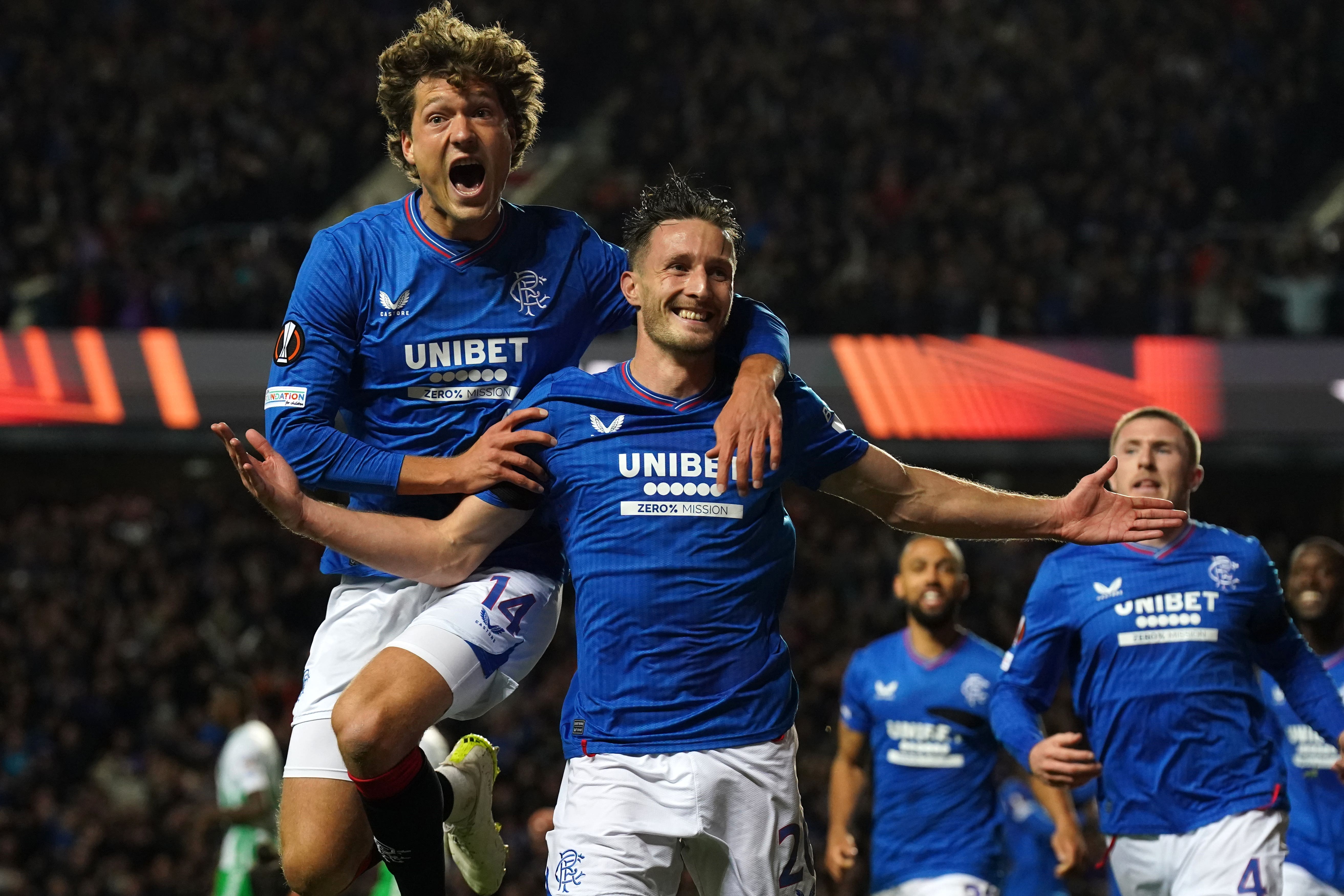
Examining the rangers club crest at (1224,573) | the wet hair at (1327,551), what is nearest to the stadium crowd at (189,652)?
the wet hair at (1327,551)

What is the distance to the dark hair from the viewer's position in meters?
4.18

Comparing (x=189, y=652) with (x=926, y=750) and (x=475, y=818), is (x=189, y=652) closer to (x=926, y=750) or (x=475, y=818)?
(x=926, y=750)

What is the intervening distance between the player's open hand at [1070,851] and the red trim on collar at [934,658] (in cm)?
109

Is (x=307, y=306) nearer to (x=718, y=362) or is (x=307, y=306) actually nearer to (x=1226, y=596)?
(x=718, y=362)

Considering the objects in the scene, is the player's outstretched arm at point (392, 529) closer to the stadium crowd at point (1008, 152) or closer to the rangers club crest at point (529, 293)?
the rangers club crest at point (529, 293)

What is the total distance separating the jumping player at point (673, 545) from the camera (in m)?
3.90

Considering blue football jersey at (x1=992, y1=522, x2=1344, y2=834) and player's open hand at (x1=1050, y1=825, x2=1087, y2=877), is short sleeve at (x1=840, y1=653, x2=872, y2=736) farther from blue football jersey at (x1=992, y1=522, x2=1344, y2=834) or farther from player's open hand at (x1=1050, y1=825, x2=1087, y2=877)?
blue football jersey at (x1=992, y1=522, x2=1344, y2=834)

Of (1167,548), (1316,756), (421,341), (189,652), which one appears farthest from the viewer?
(189,652)

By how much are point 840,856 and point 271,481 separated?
12.7 feet

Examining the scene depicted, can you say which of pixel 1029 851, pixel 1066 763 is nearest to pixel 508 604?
pixel 1066 763

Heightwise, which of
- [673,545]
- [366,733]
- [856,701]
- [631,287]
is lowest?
[856,701]

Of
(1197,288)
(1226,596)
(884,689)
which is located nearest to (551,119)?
(1197,288)

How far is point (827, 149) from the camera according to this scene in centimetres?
1833

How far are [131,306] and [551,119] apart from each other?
7428mm
